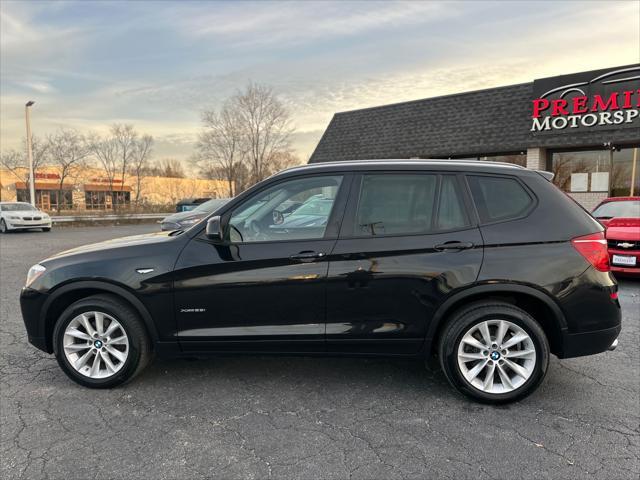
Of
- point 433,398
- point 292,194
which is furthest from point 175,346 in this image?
point 433,398

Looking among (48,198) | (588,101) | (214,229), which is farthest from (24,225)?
(48,198)

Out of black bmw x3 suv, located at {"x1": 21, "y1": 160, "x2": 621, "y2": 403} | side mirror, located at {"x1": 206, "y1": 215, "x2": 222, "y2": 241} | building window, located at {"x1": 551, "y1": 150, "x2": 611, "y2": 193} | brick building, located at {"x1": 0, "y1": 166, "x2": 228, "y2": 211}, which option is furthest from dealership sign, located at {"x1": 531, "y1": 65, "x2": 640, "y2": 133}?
brick building, located at {"x1": 0, "y1": 166, "x2": 228, "y2": 211}

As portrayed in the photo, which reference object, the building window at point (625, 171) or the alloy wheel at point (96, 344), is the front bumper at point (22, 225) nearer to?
the alloy wheel at point (96, 344)

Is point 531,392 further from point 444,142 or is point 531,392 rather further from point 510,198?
point 444,142

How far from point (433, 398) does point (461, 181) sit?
169cm

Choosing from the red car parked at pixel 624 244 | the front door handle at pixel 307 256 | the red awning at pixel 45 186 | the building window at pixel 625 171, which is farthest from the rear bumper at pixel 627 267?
the red awning at pixel 45 186

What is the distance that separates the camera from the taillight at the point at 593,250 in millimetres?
3191

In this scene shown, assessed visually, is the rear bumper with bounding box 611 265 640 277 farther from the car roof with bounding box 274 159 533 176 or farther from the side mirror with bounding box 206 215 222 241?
the side mirror with bounding box 206 215 222 241

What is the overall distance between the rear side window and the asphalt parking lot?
144cm

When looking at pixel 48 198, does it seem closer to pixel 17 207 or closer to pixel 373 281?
pixel 17 207

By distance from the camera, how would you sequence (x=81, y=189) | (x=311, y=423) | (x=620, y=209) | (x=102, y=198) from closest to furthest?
A: (x=311, y=423)
(x=620, y=209)
(x=81, y=189)
(x=102, y=198)

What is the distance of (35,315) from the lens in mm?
3555

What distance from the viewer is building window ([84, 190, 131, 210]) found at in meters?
46.8

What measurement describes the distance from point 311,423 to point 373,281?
1.08 metres
